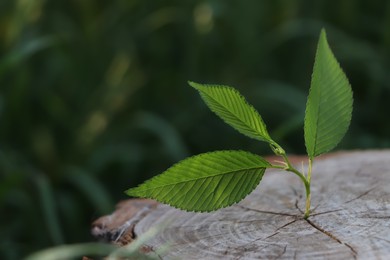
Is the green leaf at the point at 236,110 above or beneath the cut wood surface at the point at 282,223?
above

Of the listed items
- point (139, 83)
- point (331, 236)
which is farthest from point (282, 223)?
point (139, 83)

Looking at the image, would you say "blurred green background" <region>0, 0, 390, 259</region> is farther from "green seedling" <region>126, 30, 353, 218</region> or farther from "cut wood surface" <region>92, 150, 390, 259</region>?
"green seedling" <region>126, 30, 353, 218</region>

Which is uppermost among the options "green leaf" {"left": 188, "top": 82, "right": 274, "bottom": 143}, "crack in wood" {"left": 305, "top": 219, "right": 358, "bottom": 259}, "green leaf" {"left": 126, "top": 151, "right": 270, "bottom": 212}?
"green leaf" {"left": 188, "top": 82, "right": 274, "bottom": 143}

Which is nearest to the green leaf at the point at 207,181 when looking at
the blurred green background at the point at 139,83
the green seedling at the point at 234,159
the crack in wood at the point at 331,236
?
the green seedling at the point at 234,159

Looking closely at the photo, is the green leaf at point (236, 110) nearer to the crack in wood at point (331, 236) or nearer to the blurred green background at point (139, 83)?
the crack in wood at point (331, 236)

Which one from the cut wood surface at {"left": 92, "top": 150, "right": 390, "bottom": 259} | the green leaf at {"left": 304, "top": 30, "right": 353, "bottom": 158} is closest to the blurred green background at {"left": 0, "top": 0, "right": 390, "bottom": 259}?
the cut wood surface at {"left": 92, "top": 150, "right": 390, "bottom": 259}

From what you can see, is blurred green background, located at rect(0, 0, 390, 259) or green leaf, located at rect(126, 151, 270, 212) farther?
blurred green background, located at rect(0, 0, 390, 259)

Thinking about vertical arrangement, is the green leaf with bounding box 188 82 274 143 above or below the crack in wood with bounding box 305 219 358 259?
above
